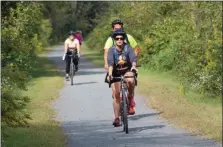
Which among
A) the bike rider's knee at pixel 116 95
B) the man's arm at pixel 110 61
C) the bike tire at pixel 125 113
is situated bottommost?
the bike tire at pixel 125 113

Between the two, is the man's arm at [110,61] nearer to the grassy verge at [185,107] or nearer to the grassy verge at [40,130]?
the grassy verge at [40,130]

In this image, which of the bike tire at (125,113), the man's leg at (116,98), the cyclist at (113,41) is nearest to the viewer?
the bike tire at (125,113)

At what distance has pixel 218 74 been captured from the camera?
682 inches

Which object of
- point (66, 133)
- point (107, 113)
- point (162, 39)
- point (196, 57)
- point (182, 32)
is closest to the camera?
point (66, 133)

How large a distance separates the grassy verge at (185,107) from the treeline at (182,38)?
53 cm

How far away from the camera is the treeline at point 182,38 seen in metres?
17.7

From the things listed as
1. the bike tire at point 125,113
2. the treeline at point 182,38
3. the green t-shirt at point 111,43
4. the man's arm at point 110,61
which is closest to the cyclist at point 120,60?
the man's arm at point 110,61

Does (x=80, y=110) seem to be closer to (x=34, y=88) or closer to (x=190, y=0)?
(x=34, y=88)

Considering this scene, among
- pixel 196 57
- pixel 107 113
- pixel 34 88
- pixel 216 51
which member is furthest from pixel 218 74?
pixel 34 88

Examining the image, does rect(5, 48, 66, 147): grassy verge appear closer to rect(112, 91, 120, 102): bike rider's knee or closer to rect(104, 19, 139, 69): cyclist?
rect(112, 91, 120, 102): bike rider's knee

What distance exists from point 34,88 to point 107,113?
6824 mm

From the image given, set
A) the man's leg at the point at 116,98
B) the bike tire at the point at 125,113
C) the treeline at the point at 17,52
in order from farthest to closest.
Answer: the man's leg at the point at 116,98
the bike tire at the point at 125,113
the treeline at the point at 17,52

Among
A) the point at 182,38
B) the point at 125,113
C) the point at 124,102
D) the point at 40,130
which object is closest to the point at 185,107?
the point at 124,102

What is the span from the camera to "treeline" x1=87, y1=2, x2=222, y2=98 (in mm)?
17703
